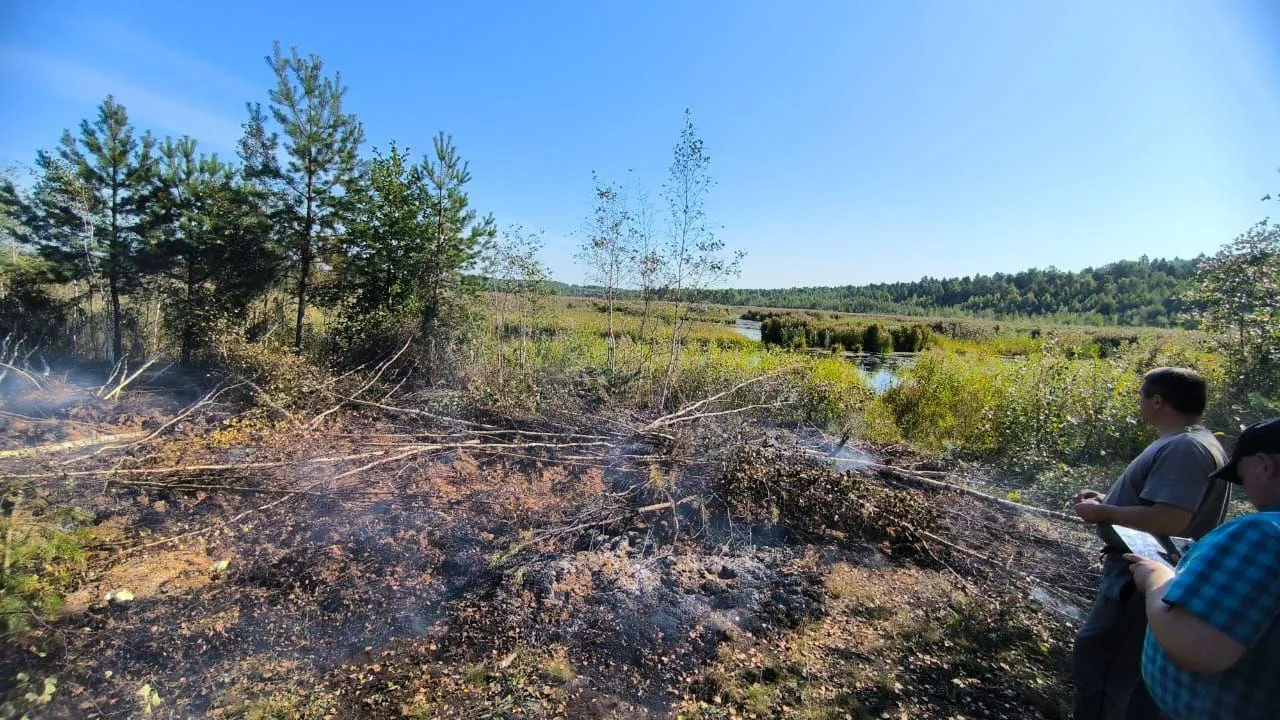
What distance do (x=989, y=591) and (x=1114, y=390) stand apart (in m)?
4.85

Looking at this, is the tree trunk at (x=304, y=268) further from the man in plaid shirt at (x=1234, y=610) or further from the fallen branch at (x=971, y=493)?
the man in plaid shirt at (x=1234, y=610)

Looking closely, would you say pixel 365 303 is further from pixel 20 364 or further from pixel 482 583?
pixel 482 583

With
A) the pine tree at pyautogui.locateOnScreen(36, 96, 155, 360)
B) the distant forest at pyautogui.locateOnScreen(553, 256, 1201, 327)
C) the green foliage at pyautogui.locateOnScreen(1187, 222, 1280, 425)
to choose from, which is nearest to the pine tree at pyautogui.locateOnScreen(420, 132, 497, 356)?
the pine tree at pyautogui.locateOnScreen(36, 96, 155, 360)

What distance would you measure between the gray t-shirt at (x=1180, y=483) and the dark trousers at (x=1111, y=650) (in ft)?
0.11

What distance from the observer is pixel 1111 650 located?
6.49ft

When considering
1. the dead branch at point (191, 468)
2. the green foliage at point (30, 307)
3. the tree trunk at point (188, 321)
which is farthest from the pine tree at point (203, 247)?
the dead branch at point (191, 468)

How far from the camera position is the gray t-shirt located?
1798 millimetres

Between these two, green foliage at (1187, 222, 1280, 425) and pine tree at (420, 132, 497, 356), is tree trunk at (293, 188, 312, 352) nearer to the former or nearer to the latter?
pine tree at (420, 132, 497, 356)

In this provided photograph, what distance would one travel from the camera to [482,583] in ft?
11.0

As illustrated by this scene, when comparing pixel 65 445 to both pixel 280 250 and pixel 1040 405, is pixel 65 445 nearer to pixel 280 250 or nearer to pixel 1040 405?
pixel 280 250

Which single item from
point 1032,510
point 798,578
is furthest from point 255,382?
→ point 1032,510

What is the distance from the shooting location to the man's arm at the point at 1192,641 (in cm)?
107

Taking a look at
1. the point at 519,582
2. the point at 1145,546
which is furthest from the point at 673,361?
the point at 1145,546

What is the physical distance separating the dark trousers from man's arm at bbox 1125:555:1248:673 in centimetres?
90
